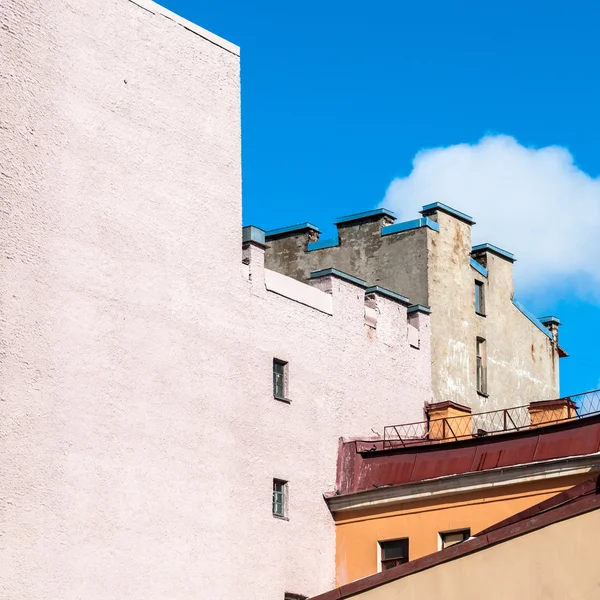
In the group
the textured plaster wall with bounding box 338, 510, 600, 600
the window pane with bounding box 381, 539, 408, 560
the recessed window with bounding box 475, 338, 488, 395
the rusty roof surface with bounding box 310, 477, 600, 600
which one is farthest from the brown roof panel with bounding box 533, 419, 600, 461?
the textured plaster wall with bounding box 338, 510, 600, 600

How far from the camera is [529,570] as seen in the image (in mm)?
22359

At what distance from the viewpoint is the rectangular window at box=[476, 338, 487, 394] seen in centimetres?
4266

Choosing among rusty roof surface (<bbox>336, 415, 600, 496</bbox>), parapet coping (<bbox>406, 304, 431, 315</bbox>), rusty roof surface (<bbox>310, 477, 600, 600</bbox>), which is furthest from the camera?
parapet coping (<bbox>406, 304, 431, 315</bbox>)

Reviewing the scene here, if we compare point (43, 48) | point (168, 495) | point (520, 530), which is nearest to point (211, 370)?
point (168, 495)

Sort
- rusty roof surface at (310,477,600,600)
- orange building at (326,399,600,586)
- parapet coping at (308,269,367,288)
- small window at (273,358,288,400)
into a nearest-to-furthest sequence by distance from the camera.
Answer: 1. rusty roof surface at (310,477,600,600)
2. orange building at (326,399,600,586)
3. small window at (273,358,288,400)
4. parapet coping at (308,269,367,288)

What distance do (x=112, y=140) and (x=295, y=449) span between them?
8.40m

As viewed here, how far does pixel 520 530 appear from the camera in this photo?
2261 centimetres

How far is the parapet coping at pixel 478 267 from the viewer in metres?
43.2

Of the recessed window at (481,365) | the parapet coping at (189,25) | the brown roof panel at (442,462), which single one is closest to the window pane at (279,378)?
the brown roof panel at (442,462)

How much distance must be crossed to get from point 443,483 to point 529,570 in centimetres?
1149

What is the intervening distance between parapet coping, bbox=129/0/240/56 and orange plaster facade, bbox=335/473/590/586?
11.4 m

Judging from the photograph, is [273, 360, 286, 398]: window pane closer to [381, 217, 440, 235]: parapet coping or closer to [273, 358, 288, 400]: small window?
[273, 358, 288, 400]: small window

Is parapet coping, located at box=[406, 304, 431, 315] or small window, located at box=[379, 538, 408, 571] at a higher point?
parapet coping, located at box=[406, 304, 431, 315]

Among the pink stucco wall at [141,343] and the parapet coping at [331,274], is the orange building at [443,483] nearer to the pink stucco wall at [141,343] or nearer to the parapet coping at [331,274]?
the pink stucco wall at [141,343]
